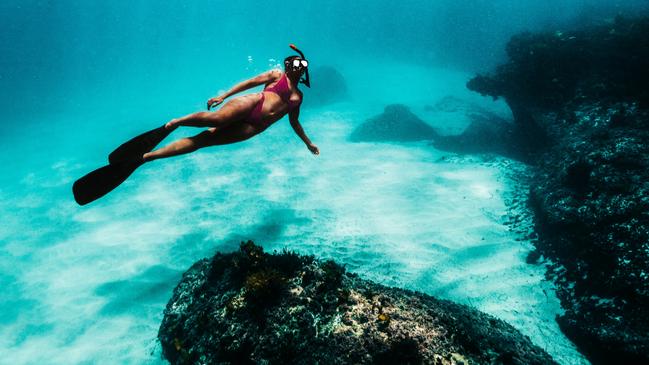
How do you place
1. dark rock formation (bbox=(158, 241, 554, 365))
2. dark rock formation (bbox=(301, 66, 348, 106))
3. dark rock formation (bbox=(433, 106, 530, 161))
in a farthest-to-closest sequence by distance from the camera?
dark rock formation (bbox=(301, 66, 348, 106))
dark rock formation (bbox=(433, 106, 530, 161))
dark rock formation (bbox=(158, 241, 554, 365))

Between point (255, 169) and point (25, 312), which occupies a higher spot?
point (255, 169)

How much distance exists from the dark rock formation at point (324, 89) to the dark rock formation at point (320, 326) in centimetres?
2868

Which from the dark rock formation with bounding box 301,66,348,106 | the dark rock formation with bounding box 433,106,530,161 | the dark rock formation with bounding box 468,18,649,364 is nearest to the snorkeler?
the dark rock formation with bounding box 468,18,649,364

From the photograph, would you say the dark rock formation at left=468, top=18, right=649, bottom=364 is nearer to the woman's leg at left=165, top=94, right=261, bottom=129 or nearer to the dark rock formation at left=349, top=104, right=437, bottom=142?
the dark rock formation at left=349, top=104, right=437, bottom=142

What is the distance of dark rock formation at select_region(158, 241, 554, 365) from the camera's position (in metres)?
3.71

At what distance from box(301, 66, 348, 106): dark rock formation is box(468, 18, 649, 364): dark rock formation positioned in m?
19.8

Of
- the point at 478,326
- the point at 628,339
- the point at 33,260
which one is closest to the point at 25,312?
the point at 33,260

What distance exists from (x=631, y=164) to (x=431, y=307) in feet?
25.9

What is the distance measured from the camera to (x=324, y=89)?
33594mm

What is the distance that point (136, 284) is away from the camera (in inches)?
395

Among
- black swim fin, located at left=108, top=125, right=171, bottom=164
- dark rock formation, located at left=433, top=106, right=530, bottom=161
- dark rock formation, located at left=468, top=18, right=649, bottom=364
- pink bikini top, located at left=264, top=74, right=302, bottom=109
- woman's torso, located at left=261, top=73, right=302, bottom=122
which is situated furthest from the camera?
dark rock formation, located at left=433, top=106, right=530, bottom=161

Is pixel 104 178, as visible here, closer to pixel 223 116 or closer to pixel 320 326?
pixel 223 116

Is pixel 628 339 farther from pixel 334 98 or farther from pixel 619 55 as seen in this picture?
pixel 334 98

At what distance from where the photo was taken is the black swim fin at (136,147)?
3953 mm
